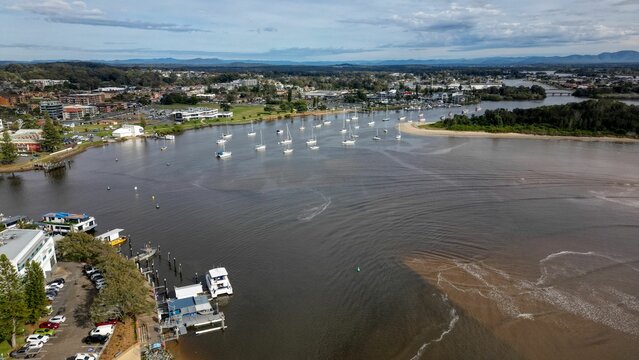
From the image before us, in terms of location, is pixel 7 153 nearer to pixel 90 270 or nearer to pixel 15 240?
pixel 15 240

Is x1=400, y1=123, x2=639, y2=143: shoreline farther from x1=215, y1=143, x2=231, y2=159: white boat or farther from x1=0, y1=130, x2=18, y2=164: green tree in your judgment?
x1=0, y1=130, x2=18, y2=164: green tree

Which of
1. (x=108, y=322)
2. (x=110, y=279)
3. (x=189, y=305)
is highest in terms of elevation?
(x=110, y=279)

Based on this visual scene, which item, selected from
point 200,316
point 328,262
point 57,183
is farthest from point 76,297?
point 57,183

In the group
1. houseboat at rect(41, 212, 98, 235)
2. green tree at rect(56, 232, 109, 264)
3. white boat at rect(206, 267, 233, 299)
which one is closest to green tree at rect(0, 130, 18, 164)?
houseboat at rect(41, 212, 98, 235)

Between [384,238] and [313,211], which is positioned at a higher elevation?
[313,211]

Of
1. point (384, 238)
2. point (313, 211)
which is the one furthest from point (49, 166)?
point (384, 238)

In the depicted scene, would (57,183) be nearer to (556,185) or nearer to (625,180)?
(556,185)
